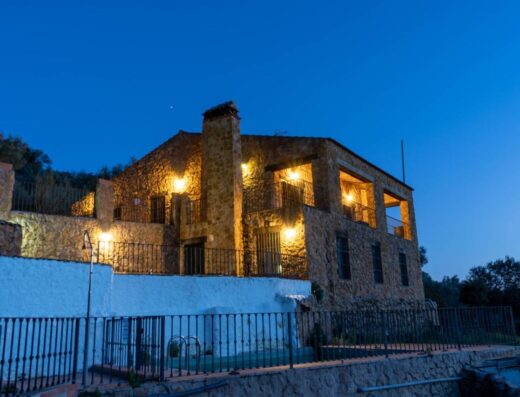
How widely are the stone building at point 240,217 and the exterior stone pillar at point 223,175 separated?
1.7 inches

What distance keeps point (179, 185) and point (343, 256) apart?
8.25 m

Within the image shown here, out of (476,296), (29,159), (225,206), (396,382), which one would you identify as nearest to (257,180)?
(225,206)

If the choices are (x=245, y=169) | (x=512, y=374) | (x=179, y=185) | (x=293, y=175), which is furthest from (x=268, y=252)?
(x=512, y=374)

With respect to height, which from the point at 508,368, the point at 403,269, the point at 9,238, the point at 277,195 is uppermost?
the point at 277,195

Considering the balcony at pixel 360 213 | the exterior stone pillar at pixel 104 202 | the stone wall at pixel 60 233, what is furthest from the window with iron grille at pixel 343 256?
the exterior stone pillar at pixel 104 202

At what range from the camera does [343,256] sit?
60.7 feet

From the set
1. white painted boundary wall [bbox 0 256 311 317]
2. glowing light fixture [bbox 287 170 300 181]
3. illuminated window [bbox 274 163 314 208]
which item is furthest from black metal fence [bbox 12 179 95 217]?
glowing light fixture [bbox 287 170 300 181]

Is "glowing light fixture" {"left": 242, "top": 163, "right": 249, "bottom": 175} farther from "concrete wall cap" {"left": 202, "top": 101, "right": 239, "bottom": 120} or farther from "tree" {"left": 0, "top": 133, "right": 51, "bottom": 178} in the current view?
"tree" {"left": 0, "top": 133, "right": 51, "bottom": 178}

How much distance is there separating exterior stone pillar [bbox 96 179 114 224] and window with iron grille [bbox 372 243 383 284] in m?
11.8

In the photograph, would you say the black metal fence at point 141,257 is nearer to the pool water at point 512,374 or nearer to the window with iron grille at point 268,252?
the window with iron grille at point 268,252

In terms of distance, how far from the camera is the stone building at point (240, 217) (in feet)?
53.5

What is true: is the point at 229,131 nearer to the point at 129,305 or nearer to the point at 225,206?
the point at 225,206

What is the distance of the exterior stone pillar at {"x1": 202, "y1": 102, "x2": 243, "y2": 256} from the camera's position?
17.6 m

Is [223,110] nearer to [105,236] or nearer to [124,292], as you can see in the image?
[105,236]
